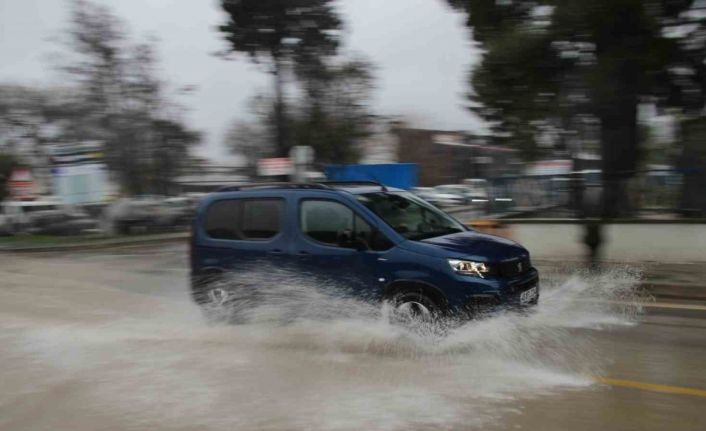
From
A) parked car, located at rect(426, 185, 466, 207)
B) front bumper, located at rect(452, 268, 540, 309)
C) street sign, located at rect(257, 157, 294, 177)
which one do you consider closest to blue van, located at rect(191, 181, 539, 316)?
front bumper, located at rect(452, 268, 540, 309)

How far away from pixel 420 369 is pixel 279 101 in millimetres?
22714

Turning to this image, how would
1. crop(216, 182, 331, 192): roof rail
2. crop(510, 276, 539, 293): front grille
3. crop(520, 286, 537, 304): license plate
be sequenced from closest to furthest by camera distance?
crop(510, 276, 539, 293): front grille
crop(520, 286, 537, 304): license plate
crop(216, 182, 331, 192): roof rail

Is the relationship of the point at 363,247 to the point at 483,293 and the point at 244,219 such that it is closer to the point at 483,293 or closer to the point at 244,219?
the point at 483,293

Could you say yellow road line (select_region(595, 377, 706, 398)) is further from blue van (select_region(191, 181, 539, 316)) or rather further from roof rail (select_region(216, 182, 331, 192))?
roof rail (select_region(216, 182, 331, 192))

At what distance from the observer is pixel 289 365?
18.6 feet

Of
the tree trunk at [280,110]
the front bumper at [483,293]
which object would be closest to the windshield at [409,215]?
the front bumper at [483,293]

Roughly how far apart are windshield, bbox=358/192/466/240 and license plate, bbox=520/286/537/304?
3.37 ft

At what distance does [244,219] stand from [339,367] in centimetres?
264

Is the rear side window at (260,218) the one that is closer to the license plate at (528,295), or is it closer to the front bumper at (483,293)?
the front bumper at (483,293)

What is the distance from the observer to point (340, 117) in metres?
30.7

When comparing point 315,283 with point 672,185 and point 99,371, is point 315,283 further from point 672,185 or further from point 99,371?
point 672,185

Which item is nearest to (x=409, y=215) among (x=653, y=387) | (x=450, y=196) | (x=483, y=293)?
(x=483, y=293)

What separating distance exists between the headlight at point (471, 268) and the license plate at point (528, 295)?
59cm

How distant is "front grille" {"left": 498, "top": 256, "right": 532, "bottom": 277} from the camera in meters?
5.97
